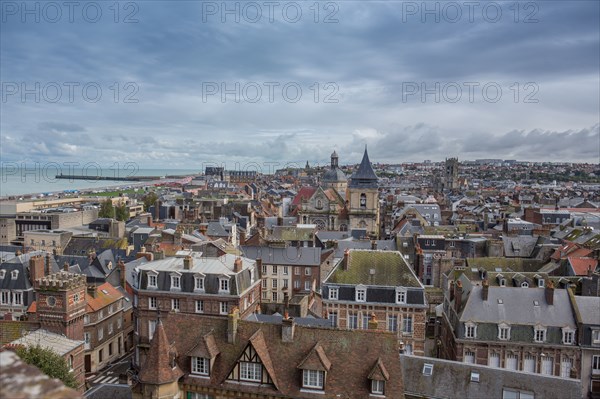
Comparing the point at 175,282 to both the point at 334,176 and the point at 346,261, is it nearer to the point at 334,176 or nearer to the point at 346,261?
the point at 346,261

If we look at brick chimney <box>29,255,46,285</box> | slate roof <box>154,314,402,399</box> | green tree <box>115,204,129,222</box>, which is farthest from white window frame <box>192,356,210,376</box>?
green tree <box>115,204,129,222</box>

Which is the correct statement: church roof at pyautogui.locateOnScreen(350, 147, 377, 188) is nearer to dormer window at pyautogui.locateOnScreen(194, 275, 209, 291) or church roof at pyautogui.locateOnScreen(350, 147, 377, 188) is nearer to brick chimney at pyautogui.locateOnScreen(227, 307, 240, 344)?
dormer window at pyautogui.locateOnScreen(194, 275, 209, 291)

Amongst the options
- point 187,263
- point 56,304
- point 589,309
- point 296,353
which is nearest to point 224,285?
point 187,263

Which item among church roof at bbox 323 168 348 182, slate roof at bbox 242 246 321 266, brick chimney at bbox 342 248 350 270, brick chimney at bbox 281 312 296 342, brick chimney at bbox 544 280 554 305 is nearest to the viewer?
brick chimney at bbox 281 312 296 342

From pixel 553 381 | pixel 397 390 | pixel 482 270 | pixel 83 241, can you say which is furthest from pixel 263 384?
pixel 83 241

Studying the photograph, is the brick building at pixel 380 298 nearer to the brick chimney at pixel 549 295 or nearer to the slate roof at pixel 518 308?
the slate roof at pixel 518 308
